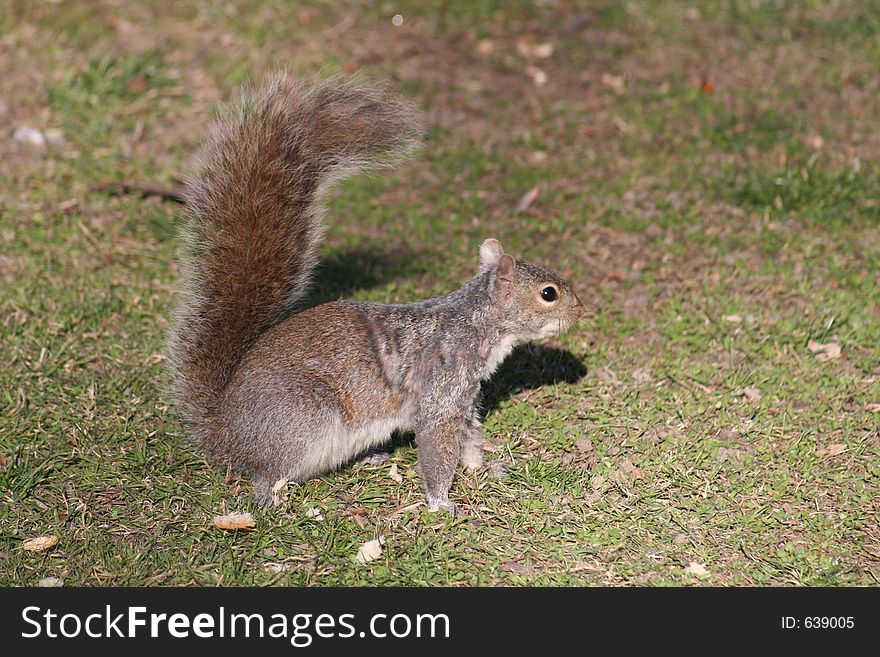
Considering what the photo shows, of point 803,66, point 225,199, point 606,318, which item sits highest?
point 225,199

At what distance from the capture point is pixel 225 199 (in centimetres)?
393

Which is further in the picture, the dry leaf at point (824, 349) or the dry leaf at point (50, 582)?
the dry leaf at point (824, 349)

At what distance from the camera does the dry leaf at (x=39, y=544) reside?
3.72 m

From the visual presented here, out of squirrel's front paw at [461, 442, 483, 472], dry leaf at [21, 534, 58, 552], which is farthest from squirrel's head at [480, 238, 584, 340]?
dry leaf at [21, 534, 58, 552]

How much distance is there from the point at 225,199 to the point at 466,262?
6.46ft

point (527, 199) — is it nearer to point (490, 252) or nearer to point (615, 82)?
point (615, 82)

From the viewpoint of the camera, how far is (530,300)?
161 inches

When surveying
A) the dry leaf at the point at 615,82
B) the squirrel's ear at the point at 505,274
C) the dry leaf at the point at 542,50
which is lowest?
the dry leaf at the point at 615,82

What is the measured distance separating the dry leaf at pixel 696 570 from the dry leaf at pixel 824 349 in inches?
65.5

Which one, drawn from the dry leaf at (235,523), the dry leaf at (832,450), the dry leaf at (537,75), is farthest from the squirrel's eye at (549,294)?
the dry leaf at (537,75)

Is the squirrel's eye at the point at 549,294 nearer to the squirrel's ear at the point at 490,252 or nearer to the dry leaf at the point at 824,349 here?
the squirrel's ear at the point at 490,252

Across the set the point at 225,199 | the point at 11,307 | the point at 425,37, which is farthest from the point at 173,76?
the point at 225,199

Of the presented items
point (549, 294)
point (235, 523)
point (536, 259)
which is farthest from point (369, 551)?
point (536, 259)
